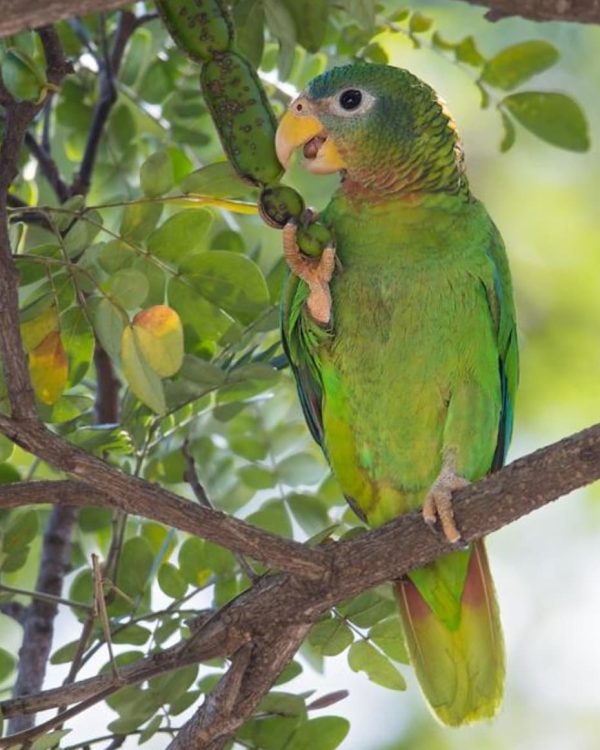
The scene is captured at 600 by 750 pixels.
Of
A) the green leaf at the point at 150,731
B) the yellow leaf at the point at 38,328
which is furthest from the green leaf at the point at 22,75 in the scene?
the green leaf at the point at 150,731

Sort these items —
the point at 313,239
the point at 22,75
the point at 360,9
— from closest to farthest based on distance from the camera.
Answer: the point at 22,75 < the point at 360,9 < the point at 313,239

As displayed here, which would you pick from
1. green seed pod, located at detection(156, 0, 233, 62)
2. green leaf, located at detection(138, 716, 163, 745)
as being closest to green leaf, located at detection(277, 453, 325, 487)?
green leaf, located at detection(138, 716, 163, 745)

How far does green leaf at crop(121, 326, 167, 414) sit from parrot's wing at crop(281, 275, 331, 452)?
1.71 feet

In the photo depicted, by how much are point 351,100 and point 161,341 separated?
2.58 ft

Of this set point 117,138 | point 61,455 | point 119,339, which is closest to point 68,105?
point 117,138

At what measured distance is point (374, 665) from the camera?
7.20 feet

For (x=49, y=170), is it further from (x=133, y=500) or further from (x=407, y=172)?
(x=133, y=500)

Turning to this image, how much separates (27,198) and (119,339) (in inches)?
30.0

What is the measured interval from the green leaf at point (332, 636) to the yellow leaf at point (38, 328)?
2.22 ft

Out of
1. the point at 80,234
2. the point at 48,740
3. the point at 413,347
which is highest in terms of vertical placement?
the point at 413,347

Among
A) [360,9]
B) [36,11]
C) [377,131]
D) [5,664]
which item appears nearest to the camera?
[36,11]

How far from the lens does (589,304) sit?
459cm

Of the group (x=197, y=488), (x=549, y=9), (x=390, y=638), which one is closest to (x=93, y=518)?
(x=197, y=488)

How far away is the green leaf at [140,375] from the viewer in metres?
1.85
